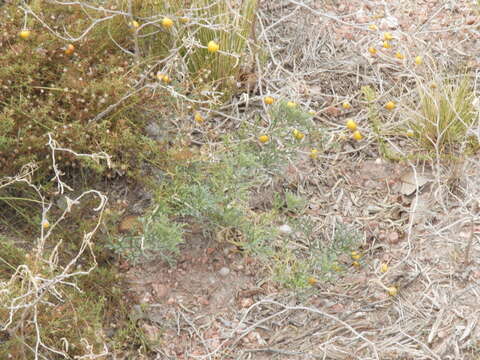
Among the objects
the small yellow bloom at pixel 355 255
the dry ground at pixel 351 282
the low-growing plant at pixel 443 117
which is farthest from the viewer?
Result: the low-growing plant at pixel 443 117

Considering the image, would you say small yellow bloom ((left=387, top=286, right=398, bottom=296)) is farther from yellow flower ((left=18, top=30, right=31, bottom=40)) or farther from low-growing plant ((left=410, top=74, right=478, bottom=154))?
yellow flower ((left=18, top=30, right=31, bottom=40))

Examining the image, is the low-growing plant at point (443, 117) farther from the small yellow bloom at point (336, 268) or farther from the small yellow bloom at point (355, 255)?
the small yellow bloom at point (336, 268)

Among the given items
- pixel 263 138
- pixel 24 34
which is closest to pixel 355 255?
pixel 263 138

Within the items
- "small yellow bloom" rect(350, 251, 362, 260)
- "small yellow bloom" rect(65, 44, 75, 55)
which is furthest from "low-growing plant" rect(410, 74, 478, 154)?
"small yellow bloom" rect(65, 44, 75, 55)

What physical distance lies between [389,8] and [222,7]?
3.69ft

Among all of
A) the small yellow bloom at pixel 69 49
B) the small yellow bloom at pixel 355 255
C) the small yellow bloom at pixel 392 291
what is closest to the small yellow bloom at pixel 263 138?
the small yellow bloom at pixel 355 255

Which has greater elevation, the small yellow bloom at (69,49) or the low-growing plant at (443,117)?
the small yellow bloom at (69,49)

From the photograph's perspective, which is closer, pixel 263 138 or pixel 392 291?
pixel 392 291

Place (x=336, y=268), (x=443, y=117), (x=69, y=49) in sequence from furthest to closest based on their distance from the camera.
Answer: (x=443, y=117), (x=69, y=49), (x=336, y=268)

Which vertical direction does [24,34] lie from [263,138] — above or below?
above

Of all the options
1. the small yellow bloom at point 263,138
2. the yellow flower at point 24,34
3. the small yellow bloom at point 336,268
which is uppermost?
the yellow flower at point 24,34

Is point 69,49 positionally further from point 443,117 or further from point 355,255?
point 443,117

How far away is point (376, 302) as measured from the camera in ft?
9.59

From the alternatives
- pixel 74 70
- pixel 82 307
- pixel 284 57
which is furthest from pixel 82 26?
pixel 82 307
